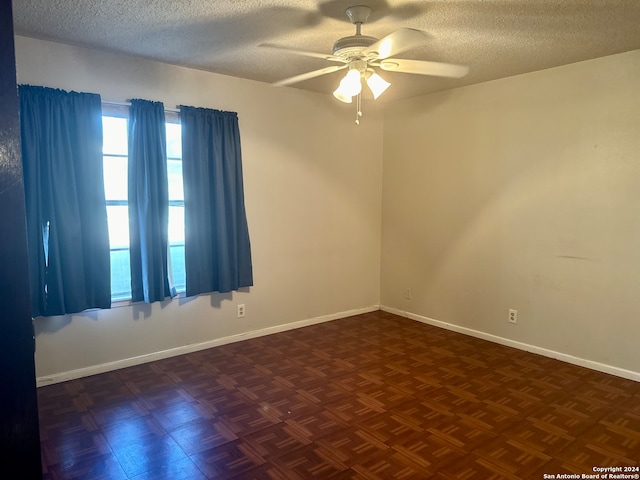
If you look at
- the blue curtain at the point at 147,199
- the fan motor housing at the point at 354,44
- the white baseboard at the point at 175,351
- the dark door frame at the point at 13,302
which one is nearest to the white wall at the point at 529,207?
the white baseboard at the point at 175,351

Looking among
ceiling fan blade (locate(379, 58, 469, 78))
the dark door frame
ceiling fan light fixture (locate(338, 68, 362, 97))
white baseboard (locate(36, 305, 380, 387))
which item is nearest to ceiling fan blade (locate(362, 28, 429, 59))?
ceiling fan light fixture (locate(338, 68, 362, 97))

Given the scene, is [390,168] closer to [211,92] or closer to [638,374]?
[211,92]

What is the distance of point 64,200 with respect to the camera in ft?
10.1

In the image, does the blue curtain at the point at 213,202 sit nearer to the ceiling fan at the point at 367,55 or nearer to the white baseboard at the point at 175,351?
the white baseboard at the point at 175,351

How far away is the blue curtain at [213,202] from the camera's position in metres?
3.69

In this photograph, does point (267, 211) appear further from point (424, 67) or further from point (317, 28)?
point (424, 67)

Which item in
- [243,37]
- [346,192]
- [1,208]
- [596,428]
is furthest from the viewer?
[346,192]

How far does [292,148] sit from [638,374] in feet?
11.6

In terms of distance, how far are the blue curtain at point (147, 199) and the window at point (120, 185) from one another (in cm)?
11

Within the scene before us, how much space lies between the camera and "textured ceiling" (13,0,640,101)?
2.41m

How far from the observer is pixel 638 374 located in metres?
3.25

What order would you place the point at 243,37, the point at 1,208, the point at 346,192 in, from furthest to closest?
the point at 346,192 < the point at 243,37 < the point at 1,208

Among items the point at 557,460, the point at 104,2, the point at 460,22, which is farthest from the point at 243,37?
the point at 557,460

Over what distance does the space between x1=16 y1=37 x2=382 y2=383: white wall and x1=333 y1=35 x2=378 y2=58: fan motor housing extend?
1757 millimetres
